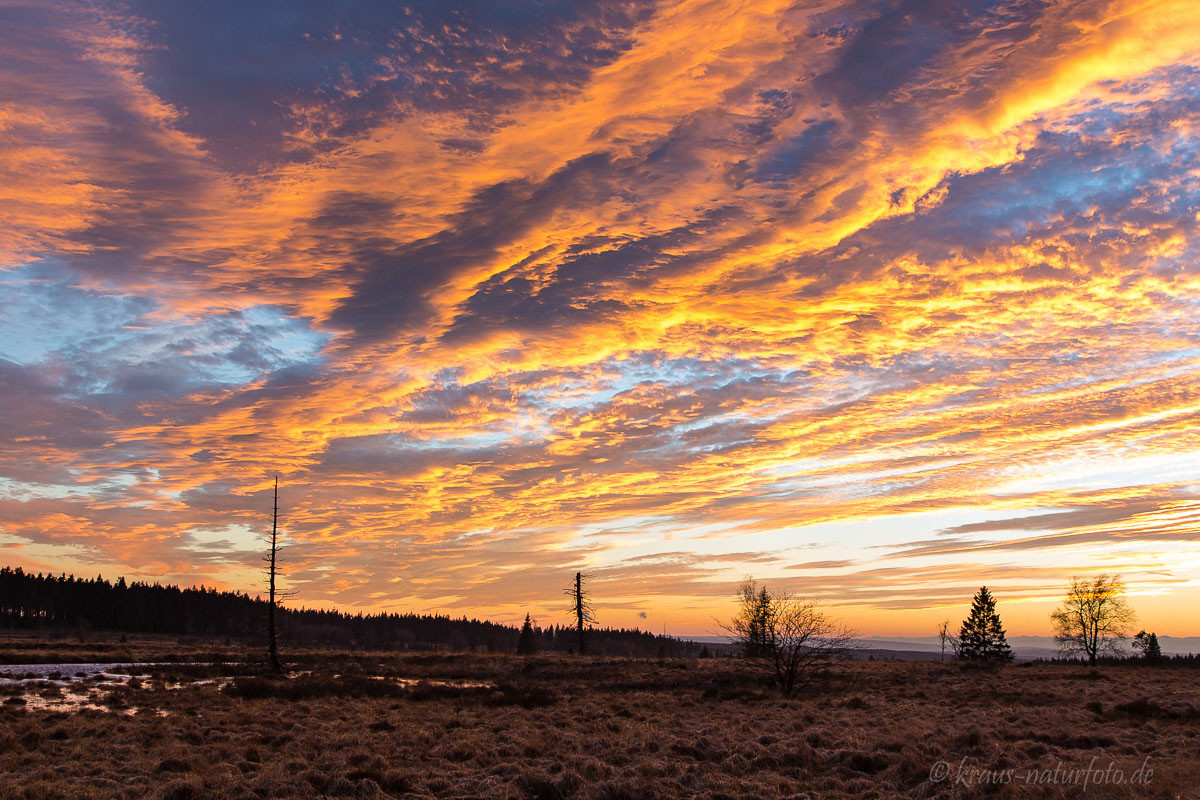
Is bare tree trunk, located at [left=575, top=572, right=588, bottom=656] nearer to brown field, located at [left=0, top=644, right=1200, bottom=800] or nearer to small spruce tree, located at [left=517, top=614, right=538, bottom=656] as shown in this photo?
small spruce tree, located at [left=517, top=614, right=538, bottom=656]

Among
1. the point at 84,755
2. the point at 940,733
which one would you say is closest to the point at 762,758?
the point at 940,733

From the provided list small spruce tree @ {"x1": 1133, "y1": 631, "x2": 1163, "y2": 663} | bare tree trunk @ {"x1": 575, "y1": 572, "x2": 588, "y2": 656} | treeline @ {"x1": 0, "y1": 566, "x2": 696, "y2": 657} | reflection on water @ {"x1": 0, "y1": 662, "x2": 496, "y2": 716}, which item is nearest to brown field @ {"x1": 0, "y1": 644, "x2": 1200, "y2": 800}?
reflection on water @ {"x1": 0, "y1": 662, "x2": 496, "y2": 716}

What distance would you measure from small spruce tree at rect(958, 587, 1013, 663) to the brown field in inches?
2574

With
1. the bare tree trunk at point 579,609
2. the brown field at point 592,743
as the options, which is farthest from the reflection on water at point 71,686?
the bare tree trunk at point 579,609

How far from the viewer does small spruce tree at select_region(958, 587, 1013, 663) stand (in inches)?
3521

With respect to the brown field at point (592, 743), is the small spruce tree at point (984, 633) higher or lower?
lower

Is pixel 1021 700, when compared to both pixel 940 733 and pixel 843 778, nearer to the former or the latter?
pixel 940 733

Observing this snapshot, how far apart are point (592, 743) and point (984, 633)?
298 feet

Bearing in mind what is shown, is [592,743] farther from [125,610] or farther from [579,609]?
[125,610]

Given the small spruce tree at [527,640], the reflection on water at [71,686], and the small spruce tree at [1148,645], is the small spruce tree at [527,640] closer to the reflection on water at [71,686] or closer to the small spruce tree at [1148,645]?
the reflection on water at [71,686]

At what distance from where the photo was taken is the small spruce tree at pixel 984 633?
293 ft

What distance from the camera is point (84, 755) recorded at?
597 inches

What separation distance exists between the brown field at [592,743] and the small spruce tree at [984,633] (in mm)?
65387

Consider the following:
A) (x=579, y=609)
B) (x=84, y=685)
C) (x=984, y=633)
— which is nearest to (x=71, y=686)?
(x=84, y=685)
